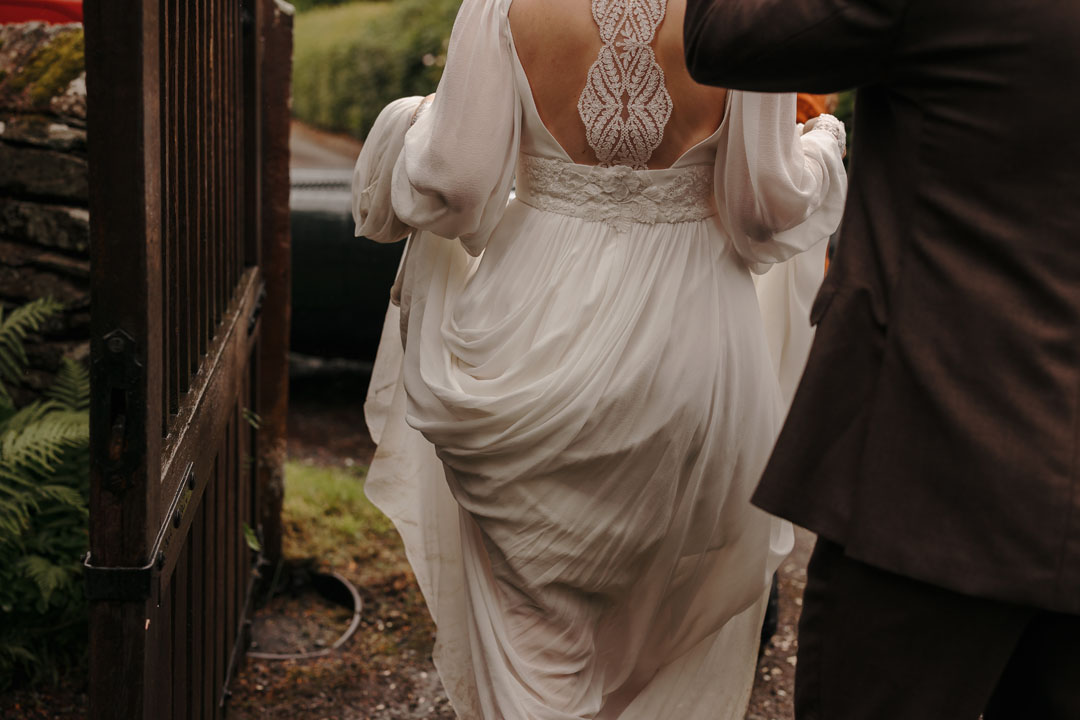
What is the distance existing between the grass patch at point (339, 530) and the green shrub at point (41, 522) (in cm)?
107

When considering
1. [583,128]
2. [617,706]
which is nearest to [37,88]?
[583,128]

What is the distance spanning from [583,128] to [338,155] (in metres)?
13.0

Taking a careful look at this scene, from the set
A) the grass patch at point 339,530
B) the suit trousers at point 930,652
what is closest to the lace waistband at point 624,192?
the suit trousers at point 930,652

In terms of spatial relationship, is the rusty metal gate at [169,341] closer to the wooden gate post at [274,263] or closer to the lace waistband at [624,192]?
the wooden gate post at [274,263]

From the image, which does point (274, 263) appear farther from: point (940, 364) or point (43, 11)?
point (940, 364)

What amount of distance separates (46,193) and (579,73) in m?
1.93

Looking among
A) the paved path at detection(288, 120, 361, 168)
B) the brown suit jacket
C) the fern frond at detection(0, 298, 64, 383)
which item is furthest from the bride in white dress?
the paved path at detection(288, 120, 361, 168)

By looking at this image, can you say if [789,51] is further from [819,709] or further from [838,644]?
[819,709]

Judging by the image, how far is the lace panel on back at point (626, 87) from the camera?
7.93ft

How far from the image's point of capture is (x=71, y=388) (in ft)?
11.6

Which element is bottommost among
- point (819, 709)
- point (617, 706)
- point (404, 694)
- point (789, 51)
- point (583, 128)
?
point (404, 694)

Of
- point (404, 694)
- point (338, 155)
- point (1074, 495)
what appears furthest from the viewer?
point (338, 155)

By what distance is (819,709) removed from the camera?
1.75 meters

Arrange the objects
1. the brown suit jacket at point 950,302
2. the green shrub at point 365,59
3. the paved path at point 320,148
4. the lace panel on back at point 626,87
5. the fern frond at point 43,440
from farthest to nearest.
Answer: the paved path at point 320,148 < the green shrub at point 365,59 < the fern frond at point 43,440 < the lace panel on back at point 626,87 < the brown suit jacket at point 950,302
